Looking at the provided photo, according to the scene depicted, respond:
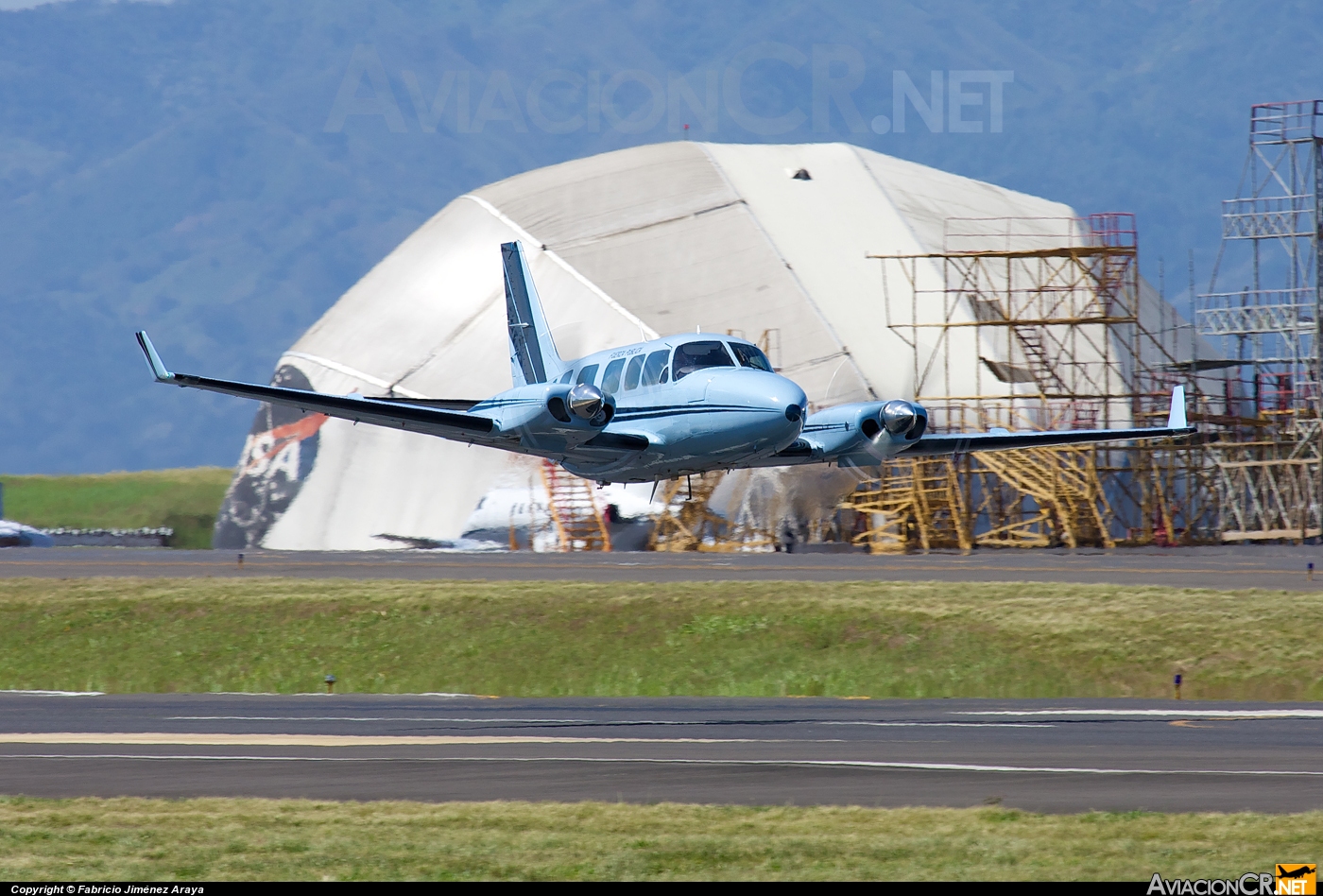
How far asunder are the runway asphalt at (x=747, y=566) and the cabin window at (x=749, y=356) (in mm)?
24236

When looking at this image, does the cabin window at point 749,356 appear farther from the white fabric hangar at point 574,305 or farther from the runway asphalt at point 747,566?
the white fabric hangar at point 574,305

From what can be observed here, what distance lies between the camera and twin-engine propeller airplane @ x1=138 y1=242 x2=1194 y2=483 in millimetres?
24812

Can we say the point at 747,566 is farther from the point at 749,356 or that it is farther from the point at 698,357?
the point at 698,357

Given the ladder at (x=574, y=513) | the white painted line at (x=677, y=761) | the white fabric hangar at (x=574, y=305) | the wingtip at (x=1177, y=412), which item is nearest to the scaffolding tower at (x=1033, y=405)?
the white fabric hangar at (x=574, y=305)

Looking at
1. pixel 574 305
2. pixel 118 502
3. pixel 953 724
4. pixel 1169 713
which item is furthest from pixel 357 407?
pixel 118 502

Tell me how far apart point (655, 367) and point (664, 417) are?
1.03 metres

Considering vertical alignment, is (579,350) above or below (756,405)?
above

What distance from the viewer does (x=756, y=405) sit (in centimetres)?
2470

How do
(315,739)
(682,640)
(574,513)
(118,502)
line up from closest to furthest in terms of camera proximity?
1. (315,739)
2. (682,640)
3. (574,513)
4. (118,502)

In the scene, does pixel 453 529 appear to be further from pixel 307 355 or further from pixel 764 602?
pixel 764 602

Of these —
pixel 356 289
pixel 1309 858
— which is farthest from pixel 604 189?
pixel 1309 858

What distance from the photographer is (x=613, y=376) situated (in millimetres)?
26812

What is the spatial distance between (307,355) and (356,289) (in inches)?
246

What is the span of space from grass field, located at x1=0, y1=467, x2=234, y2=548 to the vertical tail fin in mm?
81553
